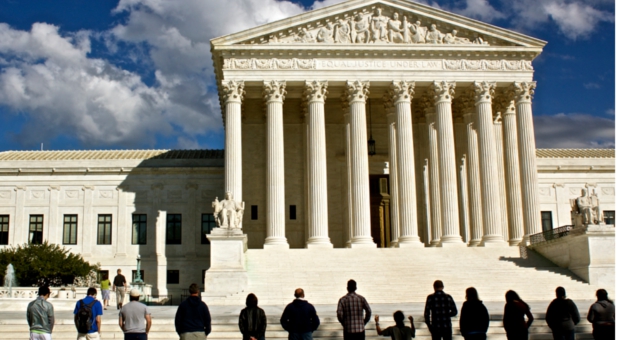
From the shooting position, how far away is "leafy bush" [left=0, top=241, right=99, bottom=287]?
136ft

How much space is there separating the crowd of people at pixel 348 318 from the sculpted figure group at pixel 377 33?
30.4 meters

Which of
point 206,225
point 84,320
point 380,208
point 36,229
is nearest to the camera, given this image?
point 84,320

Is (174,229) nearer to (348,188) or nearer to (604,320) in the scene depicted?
(348,188)

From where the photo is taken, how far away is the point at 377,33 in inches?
1715

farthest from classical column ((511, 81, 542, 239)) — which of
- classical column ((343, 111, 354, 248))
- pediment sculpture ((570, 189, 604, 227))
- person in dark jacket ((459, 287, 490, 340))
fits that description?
person in dark jacket ((459, 287, 490, 340))

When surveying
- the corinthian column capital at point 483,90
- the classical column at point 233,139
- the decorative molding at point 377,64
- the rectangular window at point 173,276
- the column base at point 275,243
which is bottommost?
the rectangular window at point 173,276

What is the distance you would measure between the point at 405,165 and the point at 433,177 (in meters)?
3.04

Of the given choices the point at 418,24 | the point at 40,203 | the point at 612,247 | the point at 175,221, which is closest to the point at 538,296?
the point at 612,247

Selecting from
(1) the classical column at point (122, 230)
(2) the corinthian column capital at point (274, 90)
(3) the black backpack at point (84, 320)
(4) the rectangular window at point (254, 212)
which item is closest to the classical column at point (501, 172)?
(2) the corinthian column capital at point (274, 90)

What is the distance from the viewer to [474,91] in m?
43.7

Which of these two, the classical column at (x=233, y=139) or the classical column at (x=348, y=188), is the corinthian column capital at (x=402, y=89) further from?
the classical column at (x=233, y=139)

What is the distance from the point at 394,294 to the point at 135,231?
78.8 feet

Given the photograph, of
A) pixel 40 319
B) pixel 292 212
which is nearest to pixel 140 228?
pixel 292 212

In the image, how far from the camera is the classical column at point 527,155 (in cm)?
4234
